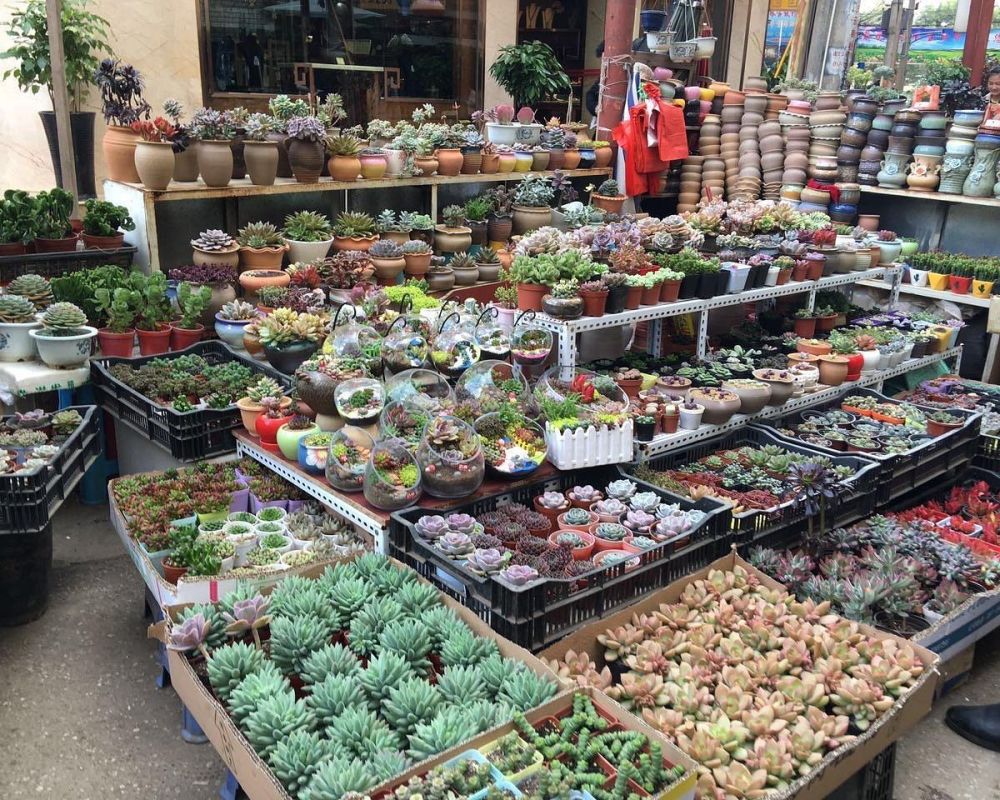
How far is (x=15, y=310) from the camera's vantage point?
3.99 meters

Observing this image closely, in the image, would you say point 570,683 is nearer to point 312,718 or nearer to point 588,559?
point 312,718

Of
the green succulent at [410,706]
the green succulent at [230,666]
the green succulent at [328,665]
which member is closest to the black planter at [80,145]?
the green succulent at [230,666]

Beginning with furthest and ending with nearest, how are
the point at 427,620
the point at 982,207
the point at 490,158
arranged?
the point at 982,207, the point at 490,158, the point at 427,620

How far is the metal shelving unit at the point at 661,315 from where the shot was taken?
391 centimetres

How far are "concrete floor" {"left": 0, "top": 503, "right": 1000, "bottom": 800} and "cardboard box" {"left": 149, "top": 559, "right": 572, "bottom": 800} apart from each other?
0.56 meters

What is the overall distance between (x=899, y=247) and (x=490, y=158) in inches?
116

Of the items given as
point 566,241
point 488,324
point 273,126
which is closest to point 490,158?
point 273,126

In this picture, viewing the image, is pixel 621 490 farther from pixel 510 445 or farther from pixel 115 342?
pixel 115 342

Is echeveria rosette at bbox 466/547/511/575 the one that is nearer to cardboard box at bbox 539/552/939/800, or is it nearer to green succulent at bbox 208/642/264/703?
cardboard box at bbox 539/552/939/800

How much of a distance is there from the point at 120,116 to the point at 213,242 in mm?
872

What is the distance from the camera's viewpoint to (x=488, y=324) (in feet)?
12.9

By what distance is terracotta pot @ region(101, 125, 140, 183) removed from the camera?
4.76 meters

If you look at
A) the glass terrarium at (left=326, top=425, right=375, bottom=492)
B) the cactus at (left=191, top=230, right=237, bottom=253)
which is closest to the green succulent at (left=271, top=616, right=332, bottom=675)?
the glass terrarium at (left=326, top=425, right=375, bottom=492)

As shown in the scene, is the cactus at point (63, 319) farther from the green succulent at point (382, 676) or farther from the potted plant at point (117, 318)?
the green succulent at point (382, 676)
